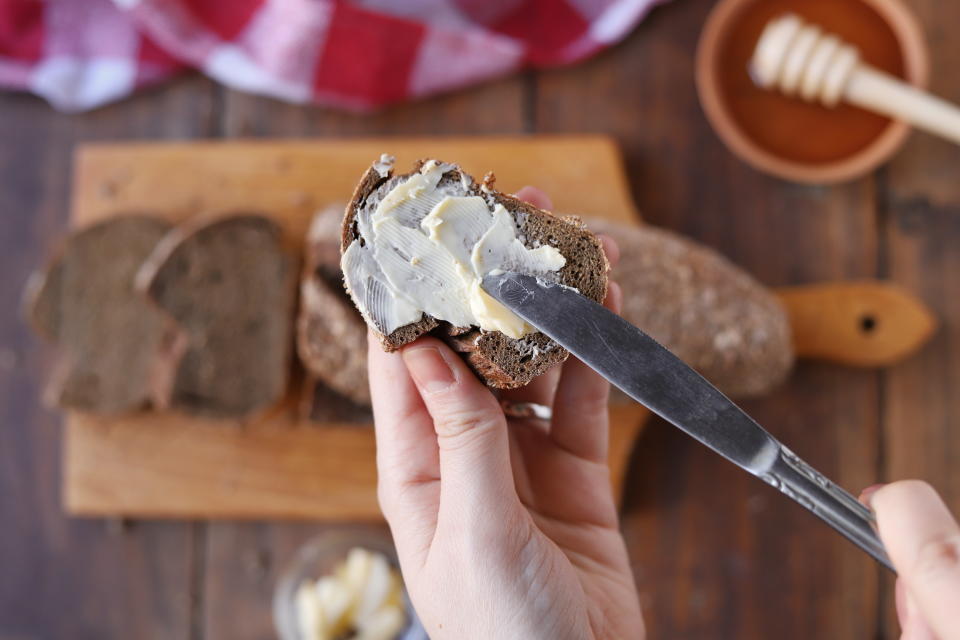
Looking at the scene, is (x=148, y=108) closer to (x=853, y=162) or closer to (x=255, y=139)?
(x=255, y=139)

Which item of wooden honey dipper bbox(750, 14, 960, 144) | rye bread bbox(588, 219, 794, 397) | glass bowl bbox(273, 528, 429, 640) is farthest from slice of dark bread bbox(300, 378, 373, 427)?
wooden honey dipper bbox(750, 14, 960, 144)

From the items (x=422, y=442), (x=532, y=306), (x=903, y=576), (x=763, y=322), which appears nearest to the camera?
(x=903, y=576)

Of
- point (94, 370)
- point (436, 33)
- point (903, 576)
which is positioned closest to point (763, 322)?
point (903, 576)

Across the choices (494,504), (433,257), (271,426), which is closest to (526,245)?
(433,257)

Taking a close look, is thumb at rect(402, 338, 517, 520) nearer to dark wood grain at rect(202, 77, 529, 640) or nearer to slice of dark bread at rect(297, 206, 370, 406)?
slice of dark bread at rect(297, 206, 370, 406)

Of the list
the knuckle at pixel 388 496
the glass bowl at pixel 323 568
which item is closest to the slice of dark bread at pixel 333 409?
the glass bowl at pixel 323 568

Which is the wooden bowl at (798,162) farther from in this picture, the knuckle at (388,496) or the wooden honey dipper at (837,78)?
the knuckle at (388,496)
